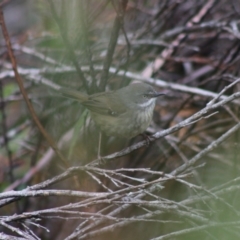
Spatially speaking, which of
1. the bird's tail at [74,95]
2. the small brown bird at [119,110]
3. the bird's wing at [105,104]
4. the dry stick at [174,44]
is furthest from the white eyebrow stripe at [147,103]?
the dry stick at [174,44]

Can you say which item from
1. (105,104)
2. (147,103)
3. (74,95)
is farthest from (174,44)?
(74,95)

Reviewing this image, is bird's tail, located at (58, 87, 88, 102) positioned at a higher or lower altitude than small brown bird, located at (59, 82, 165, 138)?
higher

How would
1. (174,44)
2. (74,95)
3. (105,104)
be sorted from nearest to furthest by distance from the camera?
(74,95), (105,104), (174,44)

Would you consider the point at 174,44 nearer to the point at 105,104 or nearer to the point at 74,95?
the point at 105,104

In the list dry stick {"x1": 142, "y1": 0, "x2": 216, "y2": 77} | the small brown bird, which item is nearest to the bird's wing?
the small brown bird

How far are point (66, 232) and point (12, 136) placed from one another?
5.80ft

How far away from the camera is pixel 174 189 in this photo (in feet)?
18.2

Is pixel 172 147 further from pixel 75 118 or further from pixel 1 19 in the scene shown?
pixel 1 19

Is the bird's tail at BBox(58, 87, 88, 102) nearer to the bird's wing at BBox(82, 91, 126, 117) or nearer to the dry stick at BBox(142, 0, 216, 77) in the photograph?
the bird's wing at BBox(82, 91, 126, 117)

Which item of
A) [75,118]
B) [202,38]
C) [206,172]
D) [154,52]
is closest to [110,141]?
[75,118]

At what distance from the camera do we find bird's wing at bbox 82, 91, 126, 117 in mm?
4988

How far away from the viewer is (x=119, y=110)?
5199 millimetres

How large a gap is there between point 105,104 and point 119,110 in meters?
0.16

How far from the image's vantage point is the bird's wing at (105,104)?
499 cm
